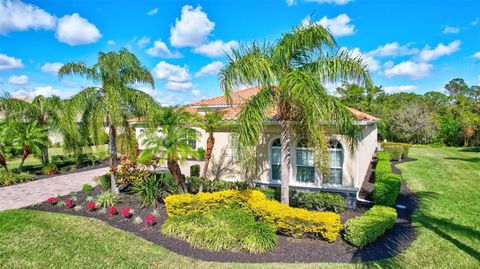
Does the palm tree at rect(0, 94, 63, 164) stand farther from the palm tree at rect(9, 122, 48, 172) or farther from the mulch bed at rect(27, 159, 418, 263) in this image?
the mulch bed at rect(27, 159, 418, 263)

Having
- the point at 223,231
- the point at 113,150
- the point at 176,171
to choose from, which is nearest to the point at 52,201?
the point at 113,150

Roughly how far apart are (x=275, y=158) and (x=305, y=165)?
4.93 ft

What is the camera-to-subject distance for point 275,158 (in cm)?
1373

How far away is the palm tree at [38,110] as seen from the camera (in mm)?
19594

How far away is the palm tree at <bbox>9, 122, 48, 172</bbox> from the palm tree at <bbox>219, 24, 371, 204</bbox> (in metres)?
16.6

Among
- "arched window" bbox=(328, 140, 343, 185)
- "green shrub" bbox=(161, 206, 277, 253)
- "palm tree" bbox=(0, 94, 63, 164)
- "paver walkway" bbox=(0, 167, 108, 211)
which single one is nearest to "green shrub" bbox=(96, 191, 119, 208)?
"green shrub" bbox=(161, 206, 277, 253)

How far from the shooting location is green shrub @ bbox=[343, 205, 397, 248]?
7898mm

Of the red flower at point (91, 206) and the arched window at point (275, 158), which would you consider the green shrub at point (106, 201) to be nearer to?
the red flower at point (91, 206)

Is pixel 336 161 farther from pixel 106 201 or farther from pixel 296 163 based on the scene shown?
pixel 106 201

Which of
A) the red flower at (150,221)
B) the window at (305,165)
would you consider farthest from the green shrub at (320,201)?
the red flower at (150,221)

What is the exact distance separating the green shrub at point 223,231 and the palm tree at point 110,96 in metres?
5.30

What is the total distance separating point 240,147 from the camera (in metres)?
8.65

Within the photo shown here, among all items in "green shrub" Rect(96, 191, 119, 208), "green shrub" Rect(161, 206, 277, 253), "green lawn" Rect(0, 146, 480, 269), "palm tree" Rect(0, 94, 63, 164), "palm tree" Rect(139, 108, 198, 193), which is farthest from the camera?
"palm tree" Rect(0, 94, 63, 164)

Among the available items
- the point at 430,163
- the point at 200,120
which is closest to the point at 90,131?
the point at 200,120
